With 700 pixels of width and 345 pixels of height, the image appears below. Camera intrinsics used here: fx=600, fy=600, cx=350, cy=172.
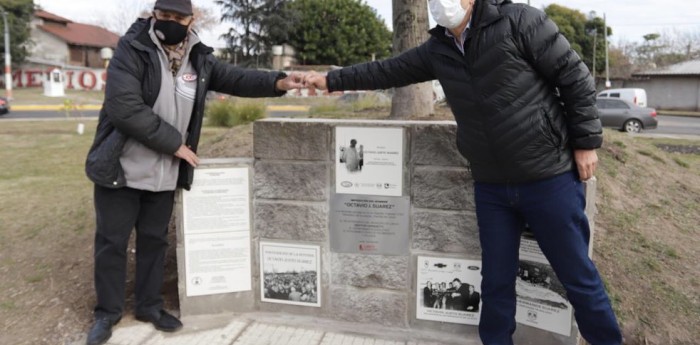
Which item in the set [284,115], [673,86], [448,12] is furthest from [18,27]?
[448,12]

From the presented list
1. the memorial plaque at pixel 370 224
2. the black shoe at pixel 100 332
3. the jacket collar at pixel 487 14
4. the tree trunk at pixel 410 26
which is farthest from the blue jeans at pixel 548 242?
the tree trunk at pixel 410 26

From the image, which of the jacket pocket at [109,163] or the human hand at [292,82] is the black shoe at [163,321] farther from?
the human hand at [292,82]

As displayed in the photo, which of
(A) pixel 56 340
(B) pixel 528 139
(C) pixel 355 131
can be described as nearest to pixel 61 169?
(A) pixel 56 340

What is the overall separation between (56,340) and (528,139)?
3028 millimetres

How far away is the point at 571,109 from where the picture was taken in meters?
2.82

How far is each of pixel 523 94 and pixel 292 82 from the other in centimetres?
155

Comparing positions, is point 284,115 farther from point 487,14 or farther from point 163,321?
point 487,14

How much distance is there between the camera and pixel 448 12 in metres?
2.85

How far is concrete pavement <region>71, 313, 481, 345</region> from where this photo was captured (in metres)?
3.65

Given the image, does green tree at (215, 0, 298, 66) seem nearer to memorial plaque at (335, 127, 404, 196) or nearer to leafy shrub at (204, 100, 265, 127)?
leafy shrub at (204, 100, 265, 127)

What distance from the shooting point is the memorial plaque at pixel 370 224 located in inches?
145

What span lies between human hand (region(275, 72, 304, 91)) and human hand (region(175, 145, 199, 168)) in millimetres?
688

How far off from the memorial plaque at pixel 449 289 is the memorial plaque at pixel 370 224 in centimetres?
21

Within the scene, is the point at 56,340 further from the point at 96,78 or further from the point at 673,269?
the point at 96,78
